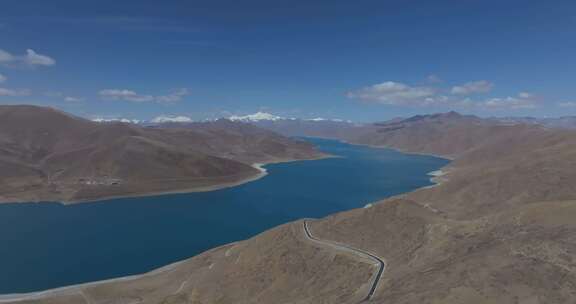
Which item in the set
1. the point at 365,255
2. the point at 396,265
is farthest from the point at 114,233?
the point at 396,265

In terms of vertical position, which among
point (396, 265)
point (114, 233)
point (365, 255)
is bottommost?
point (114, 233)

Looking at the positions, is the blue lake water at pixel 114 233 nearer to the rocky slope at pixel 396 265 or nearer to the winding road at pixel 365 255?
the rocky slope at pixel 396 265

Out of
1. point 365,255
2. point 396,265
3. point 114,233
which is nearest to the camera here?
point 396,265

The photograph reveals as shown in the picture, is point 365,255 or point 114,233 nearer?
point 365,255

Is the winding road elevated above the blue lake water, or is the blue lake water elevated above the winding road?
the winding road

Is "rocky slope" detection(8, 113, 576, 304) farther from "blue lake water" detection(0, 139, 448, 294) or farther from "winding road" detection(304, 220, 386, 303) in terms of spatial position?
"blue lake water" detection(0, 139, 448, 294)

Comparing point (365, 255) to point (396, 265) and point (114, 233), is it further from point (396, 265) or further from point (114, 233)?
point (114, 233)

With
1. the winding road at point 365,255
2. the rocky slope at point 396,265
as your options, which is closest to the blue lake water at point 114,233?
the rocky slope at point 396,265

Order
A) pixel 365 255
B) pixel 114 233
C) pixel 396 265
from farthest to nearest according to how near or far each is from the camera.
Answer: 1. pixel 114 233
2. pixel 365 255
3. pixel 396 265

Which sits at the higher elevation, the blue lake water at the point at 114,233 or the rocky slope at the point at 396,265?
the rocky slope at the point at 396,265

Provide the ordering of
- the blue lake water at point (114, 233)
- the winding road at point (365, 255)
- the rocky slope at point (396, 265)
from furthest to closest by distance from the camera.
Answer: the blue lake water at point (114, 233), the winding road at point (365, 255), the rocky slope at point (396, 265)

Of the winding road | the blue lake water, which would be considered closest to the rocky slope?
the winding road

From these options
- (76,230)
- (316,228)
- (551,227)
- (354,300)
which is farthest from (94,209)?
(551,227)

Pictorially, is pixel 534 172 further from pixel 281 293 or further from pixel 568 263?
pixel 281 293
